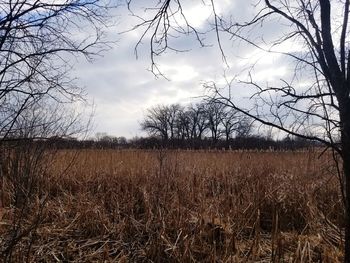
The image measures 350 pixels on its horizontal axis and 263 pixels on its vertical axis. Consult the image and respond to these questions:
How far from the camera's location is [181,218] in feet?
17.2

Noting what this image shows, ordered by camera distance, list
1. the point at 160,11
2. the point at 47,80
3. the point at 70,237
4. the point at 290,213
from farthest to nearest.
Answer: the point at 47,80
the point at 290,213
the point at 70,237
the point at 160,11

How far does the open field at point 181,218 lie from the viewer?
15.5 ft

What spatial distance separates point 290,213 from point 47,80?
4.60m

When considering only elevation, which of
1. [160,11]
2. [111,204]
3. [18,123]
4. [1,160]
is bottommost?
[111,204]

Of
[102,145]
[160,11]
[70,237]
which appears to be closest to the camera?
[160,11]

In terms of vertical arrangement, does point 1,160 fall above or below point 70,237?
above

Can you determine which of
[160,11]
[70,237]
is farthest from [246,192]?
[160,11]

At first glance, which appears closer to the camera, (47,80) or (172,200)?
(172,200)

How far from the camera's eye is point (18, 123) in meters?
5.77

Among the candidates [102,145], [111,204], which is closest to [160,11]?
[111,204]

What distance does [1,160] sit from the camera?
19.3ft

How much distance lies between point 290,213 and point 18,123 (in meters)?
4.14

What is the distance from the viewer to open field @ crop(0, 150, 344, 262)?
15.5 feet

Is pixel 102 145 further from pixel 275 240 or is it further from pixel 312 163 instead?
pixel 275 240
